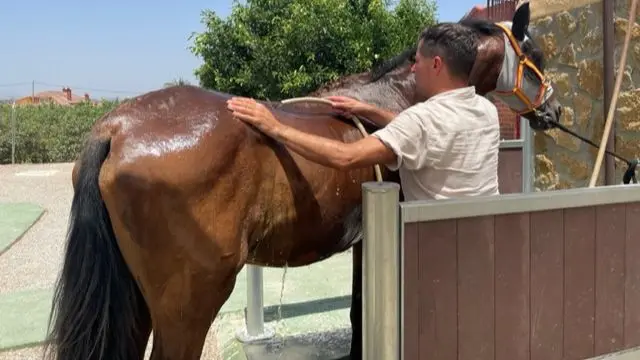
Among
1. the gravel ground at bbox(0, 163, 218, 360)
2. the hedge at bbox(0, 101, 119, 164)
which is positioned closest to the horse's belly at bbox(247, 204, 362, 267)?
the gravel ground at bbox(0, 163, 218, 360)

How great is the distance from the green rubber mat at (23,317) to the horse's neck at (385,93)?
8.43 feet

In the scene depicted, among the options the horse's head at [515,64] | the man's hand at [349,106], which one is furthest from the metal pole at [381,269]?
the horse's head at [515,64]

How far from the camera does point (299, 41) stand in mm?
7887

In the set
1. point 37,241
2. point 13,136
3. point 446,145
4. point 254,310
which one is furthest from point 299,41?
point 13,136

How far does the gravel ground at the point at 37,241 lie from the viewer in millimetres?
4973

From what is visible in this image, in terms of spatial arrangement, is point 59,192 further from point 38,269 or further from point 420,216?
point 420,216

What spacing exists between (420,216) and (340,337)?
218 cm

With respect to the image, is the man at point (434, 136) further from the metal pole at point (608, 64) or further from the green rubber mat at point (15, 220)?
the green rubber mat at point (15, 220)

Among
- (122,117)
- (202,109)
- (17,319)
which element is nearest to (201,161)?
(202,109)

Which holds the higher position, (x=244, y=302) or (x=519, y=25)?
(x=519, y=25)

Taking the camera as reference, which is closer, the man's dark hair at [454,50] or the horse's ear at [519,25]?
the man's dark hair at [454,50]

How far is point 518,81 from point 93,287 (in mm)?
2110

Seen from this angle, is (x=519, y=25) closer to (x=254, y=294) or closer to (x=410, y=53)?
(x=410, y=53)

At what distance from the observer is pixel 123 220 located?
73.6 inches
